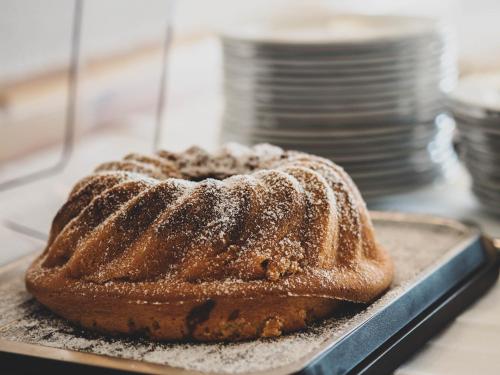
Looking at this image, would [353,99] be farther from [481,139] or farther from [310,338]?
[310,338]

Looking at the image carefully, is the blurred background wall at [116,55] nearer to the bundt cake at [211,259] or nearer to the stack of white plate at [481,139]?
the stack of white plate at [481,139]

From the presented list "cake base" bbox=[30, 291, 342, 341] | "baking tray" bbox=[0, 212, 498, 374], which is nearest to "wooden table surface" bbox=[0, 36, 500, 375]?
"baking tray" bbox=[0, 212, 498, 374]

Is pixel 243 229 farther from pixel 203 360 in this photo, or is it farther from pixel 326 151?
pixel 326 151

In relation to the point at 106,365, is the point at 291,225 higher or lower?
higher

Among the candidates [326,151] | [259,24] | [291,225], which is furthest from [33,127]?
[291,225]

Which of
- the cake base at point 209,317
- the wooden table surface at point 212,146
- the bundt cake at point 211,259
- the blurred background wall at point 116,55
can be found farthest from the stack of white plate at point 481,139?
the cake base at point 209,317

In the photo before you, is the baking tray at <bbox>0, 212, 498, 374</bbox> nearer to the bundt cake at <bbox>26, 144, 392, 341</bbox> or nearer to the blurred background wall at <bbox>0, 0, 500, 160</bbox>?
the bundt cake at <bbox>26, 144, 392, 341</bbox>
